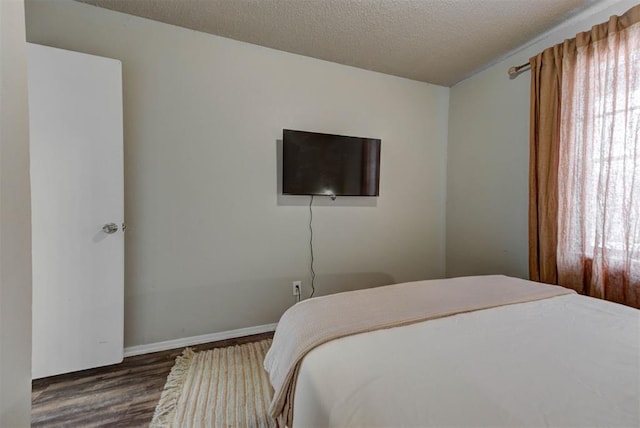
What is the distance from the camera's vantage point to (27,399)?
26.6 inches

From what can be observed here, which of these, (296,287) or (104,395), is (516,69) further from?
(104,395)

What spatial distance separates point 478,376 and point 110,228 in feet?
6.97

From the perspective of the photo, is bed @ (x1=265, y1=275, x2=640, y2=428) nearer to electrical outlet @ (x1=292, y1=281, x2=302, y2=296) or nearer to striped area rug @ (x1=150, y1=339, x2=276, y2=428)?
striped area rug @ (x1=150, y1=339, x2=276, y2=428)

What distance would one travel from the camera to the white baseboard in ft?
6.57

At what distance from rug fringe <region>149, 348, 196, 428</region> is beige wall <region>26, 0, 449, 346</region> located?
0.29 m

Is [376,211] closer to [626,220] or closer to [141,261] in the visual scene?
[626,220]

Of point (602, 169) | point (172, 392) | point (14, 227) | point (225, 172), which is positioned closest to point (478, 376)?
point (14, 227)

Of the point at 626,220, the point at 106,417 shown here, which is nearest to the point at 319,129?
the point at 626,220

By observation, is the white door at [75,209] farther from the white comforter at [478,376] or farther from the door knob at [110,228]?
the white comforter at [478,376]

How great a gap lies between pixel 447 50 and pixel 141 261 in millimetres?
3040


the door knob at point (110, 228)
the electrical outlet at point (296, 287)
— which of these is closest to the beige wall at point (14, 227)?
the door knob at point (110, 228)

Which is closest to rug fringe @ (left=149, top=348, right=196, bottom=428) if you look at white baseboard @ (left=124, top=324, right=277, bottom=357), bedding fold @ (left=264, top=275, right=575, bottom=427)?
white baseboard @ (left=124, top=324, right=277, bottom=357)

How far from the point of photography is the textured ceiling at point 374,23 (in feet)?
5.97

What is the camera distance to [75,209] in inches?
67.2
